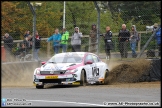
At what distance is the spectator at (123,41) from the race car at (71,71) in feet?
7.78

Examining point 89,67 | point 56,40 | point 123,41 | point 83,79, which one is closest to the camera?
point 83,79

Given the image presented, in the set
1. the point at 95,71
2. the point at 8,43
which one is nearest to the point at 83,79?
the point at 95,71

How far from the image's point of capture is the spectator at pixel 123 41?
864 inches

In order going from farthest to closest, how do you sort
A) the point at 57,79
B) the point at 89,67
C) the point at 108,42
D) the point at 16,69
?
the point at 108,42 → the point at 16,69 → the point at 89,67 → the point at 57,79

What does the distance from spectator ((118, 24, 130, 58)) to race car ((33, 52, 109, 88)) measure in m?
2.37

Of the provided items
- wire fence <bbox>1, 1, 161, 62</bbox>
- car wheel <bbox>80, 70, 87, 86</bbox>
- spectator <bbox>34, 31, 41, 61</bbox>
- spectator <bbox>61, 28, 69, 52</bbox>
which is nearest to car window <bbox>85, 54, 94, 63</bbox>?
car wheel <bbox>80, 70, 87, 86</bbox>

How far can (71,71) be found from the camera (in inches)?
700

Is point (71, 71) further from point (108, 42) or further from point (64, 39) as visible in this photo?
point (64, 39)

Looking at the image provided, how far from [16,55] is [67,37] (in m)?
2.43

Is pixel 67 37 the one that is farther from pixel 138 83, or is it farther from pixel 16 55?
pixel 138 83

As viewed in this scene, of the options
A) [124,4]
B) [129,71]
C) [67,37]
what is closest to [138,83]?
[129,71]

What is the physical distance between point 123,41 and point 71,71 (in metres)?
4.99

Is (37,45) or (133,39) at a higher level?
(133,39)

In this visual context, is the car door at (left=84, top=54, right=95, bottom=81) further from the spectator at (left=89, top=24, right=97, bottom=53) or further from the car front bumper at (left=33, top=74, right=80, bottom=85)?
the spectator at (left=89, top=24, right=97, bottom=53)
